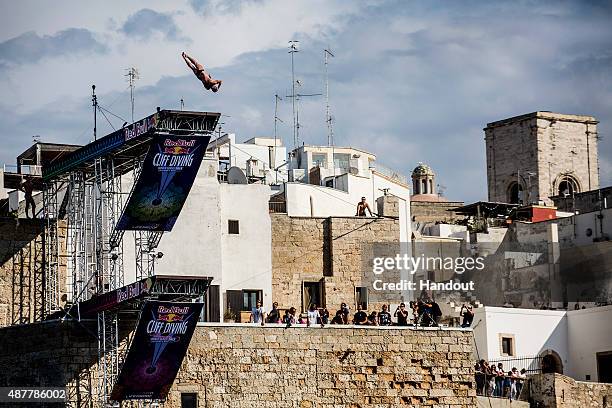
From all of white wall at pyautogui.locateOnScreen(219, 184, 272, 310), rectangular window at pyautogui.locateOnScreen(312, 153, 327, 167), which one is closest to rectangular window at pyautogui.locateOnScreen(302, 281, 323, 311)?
white wall at pyautogui.locateOnScreen(219, 184, 272, 310)

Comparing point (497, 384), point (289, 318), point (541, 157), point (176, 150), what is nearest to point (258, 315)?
point (289, 318)

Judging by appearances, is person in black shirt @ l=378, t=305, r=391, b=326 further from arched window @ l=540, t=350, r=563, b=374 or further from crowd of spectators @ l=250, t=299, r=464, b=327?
arched window @ l=540, t=350, r=563, b=374

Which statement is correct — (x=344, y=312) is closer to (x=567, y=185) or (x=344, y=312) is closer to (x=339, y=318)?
(x=339, y=318)

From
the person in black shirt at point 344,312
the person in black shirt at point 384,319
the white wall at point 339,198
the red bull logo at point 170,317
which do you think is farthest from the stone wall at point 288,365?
the white wall at point 339,198

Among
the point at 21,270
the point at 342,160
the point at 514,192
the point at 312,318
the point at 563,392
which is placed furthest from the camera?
the point at 514,192

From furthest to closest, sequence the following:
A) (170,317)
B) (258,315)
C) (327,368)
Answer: (258,315) < (327,368) < (170,317)

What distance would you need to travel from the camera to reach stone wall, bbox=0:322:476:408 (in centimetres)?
4469

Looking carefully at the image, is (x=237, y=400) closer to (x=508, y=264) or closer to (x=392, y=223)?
(x=392, y=223)

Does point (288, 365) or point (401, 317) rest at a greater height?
point (401, 317)

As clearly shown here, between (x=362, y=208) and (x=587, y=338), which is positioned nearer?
(x=587, y=338)

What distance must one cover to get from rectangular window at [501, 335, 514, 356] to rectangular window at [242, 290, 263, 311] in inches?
299

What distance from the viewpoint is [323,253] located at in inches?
2142

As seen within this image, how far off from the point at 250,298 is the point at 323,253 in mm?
3326
